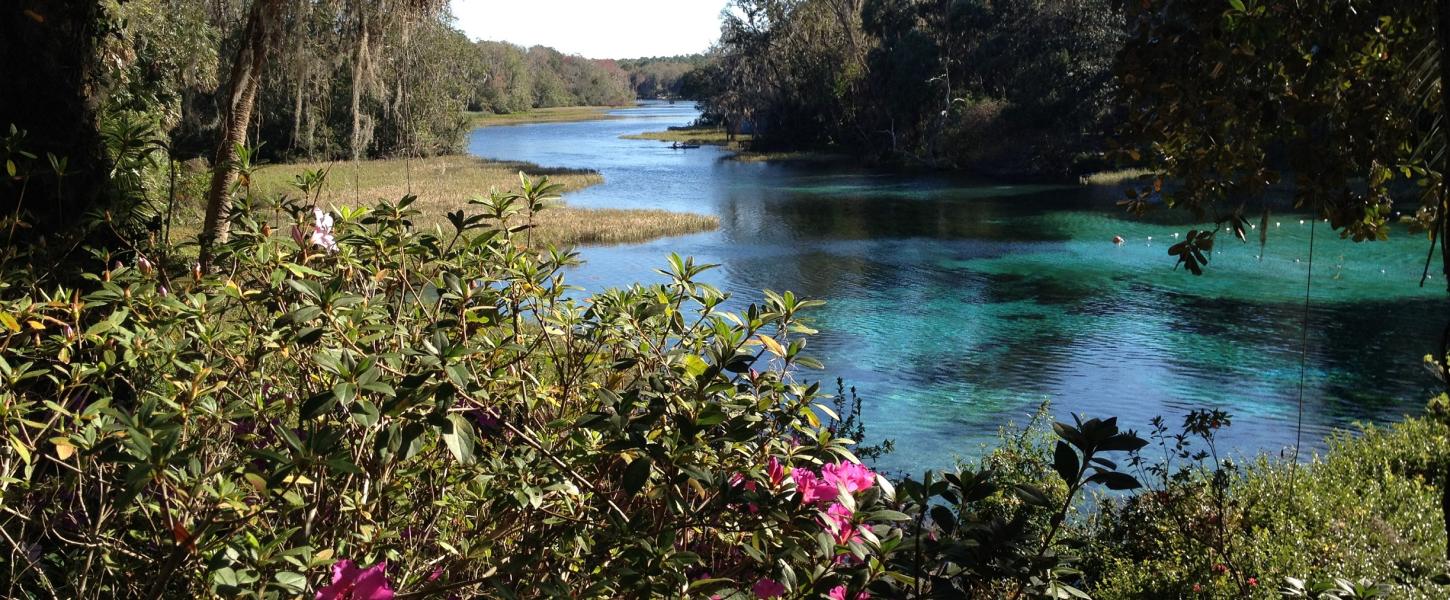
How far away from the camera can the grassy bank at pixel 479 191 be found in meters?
22.6

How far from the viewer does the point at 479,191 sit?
32312 mm

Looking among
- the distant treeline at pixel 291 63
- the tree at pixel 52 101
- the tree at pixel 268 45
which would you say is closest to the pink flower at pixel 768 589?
the distant treeline at pixel 291 63

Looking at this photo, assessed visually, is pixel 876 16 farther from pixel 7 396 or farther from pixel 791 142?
pixel 7 396

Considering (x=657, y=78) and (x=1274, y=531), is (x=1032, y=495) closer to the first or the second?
(x=1274, y=531)

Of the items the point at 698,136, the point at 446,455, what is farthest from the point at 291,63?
the point at 698,136

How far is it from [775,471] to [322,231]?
5.49 feet

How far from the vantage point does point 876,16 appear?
44.6m

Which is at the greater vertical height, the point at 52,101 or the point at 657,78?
the point at 657,78

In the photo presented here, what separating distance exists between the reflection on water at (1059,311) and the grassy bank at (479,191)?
0.94 meters

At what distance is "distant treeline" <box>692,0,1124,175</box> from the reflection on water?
7.35 meters

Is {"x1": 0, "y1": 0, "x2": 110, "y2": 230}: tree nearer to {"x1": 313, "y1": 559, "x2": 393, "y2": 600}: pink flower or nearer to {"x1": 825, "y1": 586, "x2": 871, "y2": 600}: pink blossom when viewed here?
{"x1": 313, "y1": 559, "x2": 393, "y2": 600}: pink flower

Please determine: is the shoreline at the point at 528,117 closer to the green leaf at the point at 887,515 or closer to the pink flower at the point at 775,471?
the pink flower at the point at 775,471

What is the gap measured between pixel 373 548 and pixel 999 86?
138ft

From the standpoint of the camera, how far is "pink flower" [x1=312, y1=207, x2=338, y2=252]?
2949 mm
